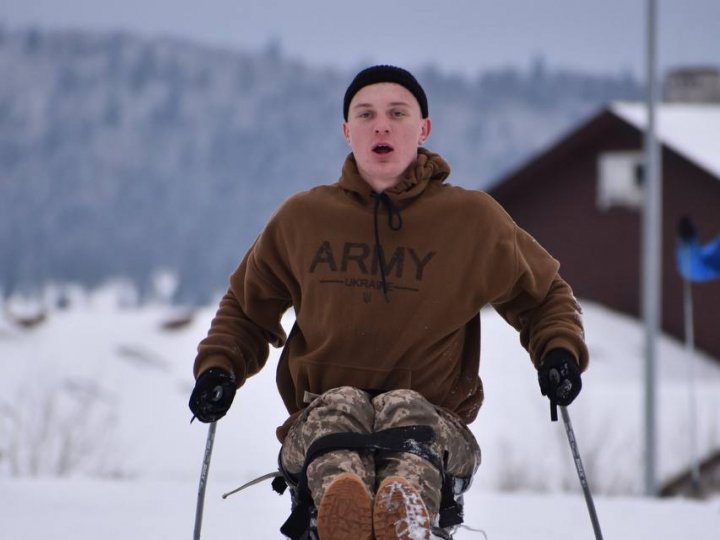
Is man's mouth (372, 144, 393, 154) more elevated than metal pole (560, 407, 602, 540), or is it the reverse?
man's mouth (372, 144, 393, 154)

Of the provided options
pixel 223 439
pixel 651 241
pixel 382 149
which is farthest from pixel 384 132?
pixel 223 439

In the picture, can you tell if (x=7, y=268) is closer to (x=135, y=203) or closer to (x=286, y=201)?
(x=135, y=203)

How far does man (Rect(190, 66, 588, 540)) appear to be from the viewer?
3.88 m

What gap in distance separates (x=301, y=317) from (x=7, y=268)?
6076 centimetres

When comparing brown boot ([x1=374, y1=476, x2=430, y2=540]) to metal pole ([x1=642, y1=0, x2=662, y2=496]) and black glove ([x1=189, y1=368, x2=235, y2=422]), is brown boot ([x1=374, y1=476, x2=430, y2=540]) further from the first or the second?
metal pole ([x1=642, y1=0, x2=662, y2=496])

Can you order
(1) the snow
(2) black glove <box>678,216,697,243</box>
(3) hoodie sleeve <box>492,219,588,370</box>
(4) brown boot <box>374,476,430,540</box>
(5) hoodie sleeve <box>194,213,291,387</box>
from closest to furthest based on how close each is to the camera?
(4) brown boot <box>374,476,430,540</box>, (3) hoodie sleeve <box>492,219,588,370</box>, (5) hoodie sleeve <box>194,213,291,387</box>, (1) the snow, (2) black glove <box>678,216,697,243</box>

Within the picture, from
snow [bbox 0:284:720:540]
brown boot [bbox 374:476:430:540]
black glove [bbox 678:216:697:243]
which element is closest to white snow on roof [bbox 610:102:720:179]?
snow [bbox 0:284:720:540]

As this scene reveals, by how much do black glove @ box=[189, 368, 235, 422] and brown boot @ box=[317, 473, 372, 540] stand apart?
68 cm

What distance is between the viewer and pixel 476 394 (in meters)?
4.18

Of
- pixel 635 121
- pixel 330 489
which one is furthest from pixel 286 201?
pixel 635 121

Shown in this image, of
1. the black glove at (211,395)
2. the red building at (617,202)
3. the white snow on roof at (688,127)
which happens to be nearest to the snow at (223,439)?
the red building at (617,202)

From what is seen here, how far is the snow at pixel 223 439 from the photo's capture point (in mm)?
6340

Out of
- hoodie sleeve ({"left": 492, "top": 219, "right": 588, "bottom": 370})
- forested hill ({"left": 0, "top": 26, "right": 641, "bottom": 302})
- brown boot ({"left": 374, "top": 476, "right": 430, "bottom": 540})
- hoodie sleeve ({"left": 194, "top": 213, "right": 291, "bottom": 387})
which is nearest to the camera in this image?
brown boot ({"left": 374, "top": 476, "right": 430, "bottom": 540})

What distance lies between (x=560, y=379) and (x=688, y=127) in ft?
76.4
